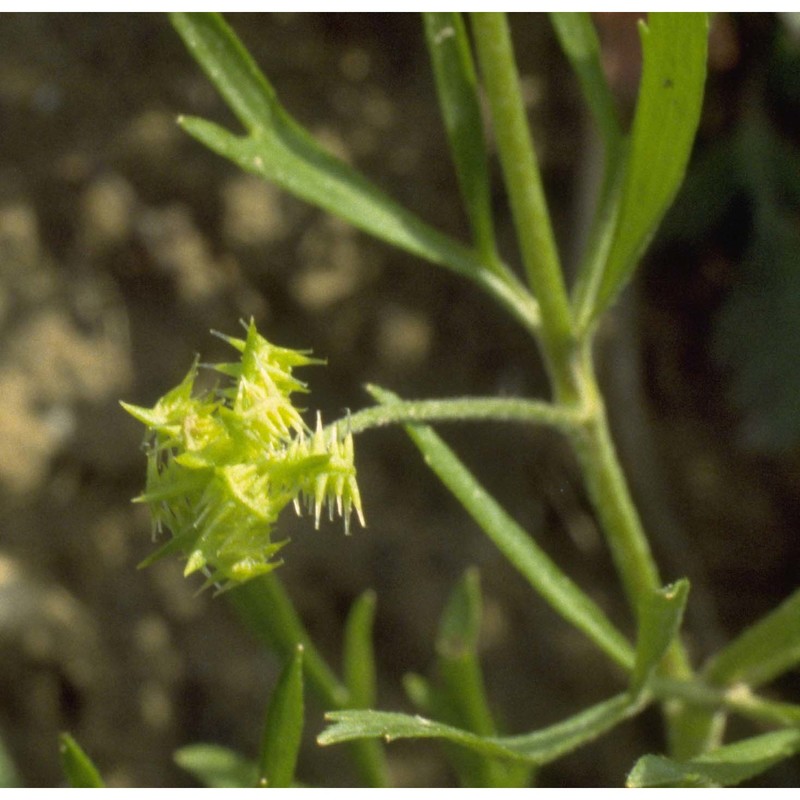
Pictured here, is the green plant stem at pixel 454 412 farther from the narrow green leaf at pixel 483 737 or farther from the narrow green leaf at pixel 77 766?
the narrow green leaf at pixel 77 766

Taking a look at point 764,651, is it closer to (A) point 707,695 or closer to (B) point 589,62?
A: (A) point 707,695

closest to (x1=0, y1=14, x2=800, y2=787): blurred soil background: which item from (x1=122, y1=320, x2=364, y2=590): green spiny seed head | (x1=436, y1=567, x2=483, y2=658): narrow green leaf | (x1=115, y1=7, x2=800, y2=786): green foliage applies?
(x1=436, y1=567, x2=483, y2=658): narrow green leaf

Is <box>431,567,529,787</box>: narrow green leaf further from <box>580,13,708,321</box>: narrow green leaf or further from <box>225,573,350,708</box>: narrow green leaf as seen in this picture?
<box>580,13,708,321</box>: narrow green leaf

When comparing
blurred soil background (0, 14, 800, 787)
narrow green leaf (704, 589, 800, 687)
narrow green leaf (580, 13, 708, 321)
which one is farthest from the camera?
blurred soil background (0, 14, 800, 787)

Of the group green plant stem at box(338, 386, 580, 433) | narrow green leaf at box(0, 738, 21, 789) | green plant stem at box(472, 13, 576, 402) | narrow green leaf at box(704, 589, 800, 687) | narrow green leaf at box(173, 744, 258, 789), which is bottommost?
narrow green leaf at box(173, 744, 258, 789)

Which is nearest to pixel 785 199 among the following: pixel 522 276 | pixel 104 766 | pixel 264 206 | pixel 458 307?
pixel 522 276

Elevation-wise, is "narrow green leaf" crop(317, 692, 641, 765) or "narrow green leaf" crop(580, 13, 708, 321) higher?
"narrow green leaf" crop(580, 13, 708, 321)
